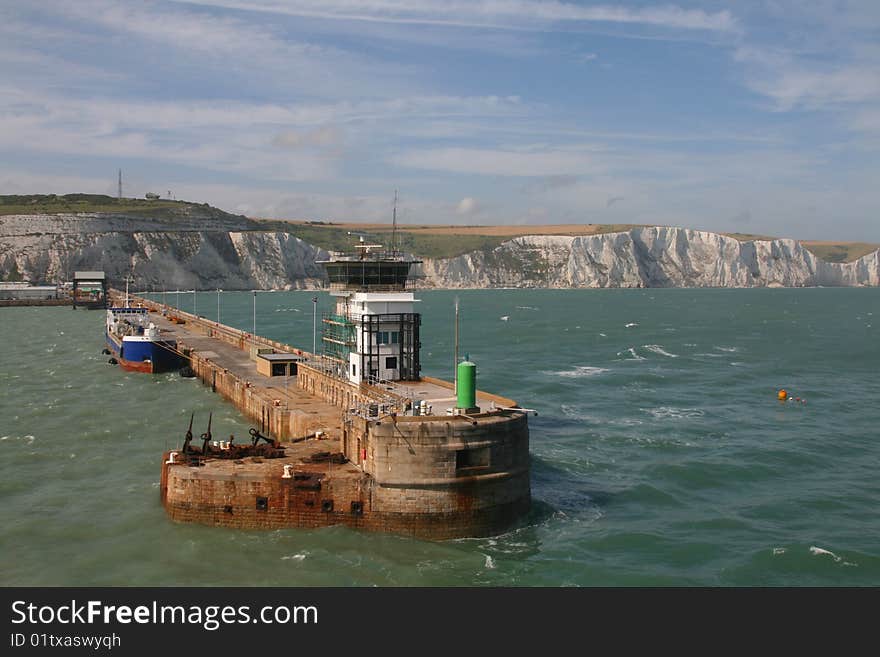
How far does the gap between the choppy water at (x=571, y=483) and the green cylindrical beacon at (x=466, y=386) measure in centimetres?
513

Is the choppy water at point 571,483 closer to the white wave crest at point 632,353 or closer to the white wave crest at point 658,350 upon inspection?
the white wave crest at point 632,353

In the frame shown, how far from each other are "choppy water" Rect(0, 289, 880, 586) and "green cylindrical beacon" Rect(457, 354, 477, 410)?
513 centimetres

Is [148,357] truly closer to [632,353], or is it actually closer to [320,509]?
[320,509]

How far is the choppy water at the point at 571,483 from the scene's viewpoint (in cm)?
2731

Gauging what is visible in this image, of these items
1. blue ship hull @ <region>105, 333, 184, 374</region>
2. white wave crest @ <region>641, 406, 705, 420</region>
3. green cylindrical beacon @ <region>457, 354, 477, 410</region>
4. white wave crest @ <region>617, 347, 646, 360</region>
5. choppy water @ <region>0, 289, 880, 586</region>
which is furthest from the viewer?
white wave crest @ <region>617, 347, 646, 360</region>

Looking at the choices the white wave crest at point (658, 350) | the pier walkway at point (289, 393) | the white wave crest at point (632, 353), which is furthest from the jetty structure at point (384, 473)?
the white wave crest at point (658, 350)

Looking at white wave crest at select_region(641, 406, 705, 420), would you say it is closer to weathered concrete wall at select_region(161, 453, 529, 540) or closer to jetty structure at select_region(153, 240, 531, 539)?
jetty structure at select_region(153, 240, 531, 539)

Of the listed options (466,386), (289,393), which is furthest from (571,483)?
(289,393)

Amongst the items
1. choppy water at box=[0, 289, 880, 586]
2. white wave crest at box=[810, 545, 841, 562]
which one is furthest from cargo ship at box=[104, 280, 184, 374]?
white wave crest at box=[810, 545, 841, 562]

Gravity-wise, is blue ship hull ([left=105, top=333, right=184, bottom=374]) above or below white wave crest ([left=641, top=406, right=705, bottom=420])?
above

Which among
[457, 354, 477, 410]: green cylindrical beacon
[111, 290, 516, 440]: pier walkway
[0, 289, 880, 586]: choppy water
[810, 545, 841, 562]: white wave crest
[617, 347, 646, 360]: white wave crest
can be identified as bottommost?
[810, 545, 841, 562]: white wave crest

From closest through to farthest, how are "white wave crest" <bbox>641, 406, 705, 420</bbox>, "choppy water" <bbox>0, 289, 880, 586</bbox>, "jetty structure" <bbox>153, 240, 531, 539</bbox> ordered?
"choppy water" <bbox>0, 289, 880, 586</bbox>
"jetty structure" <bbox>153, 240, 531, 539</bbox>
"white wave crest" <bbox>641, 406, 705, 420</bbox>

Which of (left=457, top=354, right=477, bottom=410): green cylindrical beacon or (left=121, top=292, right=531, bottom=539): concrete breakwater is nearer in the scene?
(left=121, top=292, right=531, bottom=539): concrete breakwater

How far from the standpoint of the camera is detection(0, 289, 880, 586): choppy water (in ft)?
89.6
